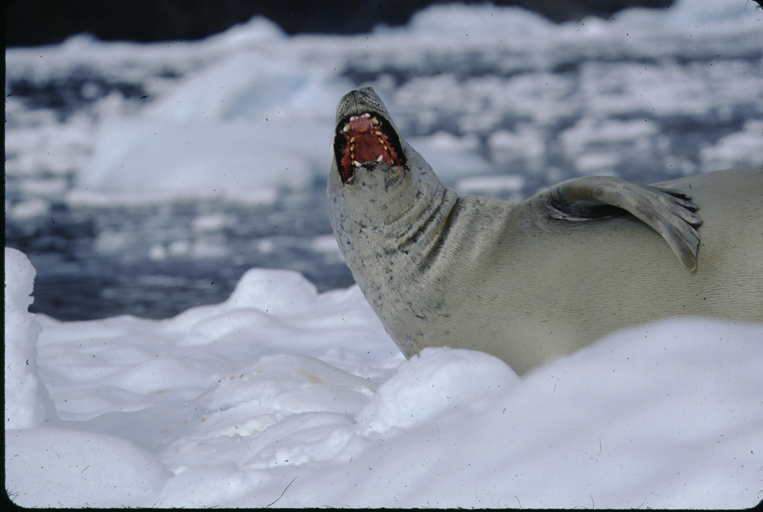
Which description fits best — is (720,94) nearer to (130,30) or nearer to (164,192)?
(164,192)

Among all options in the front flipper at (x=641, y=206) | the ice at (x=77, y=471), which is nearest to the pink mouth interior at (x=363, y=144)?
the front flipper at (x=641, y=206)

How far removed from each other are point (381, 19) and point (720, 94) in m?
7.83

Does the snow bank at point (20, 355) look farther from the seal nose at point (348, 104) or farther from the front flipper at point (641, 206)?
the front flipper at point (641, 206)

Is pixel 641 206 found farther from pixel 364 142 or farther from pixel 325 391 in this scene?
pixel 325 391

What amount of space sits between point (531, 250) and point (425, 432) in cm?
76

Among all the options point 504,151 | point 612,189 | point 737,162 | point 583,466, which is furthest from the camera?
point 504,151

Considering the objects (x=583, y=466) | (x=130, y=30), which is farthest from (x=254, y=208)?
(x=583, y=466)

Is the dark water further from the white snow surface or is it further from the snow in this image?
the white snow surface

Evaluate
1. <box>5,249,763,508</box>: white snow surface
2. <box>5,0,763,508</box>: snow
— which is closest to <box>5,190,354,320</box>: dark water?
<box>5,0,763,508</box>: snow

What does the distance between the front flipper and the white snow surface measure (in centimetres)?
22

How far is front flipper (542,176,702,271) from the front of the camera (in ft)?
5.75

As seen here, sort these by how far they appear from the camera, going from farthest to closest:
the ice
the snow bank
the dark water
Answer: the dark water < the snow bank < the ice

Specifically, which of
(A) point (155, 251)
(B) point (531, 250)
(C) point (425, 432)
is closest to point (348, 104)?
(B) point (531, 250)

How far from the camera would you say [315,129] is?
308 inches
